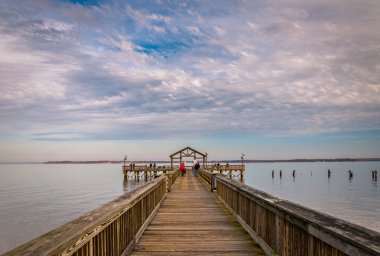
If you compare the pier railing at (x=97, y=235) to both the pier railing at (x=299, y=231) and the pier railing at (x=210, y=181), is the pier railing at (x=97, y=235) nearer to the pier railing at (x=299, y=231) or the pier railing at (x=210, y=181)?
the pier railing at (x=299, y=231)

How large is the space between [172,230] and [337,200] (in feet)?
122

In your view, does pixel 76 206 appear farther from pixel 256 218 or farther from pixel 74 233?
pixel 74 233

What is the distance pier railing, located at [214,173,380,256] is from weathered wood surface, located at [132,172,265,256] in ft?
1.28

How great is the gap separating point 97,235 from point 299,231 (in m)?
2.66

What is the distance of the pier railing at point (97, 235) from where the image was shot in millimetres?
2518

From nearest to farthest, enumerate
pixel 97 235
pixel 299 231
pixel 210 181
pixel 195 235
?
1. pixel 97 235
2. pixel 299 231
3. pixel 195 235
4. pixel 210 181

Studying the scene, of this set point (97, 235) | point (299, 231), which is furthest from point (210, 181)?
point (97, 235)

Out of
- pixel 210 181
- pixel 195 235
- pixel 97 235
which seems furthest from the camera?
pixel 210 181

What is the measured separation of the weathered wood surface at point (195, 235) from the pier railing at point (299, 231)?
15.4 inches

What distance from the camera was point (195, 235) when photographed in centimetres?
683

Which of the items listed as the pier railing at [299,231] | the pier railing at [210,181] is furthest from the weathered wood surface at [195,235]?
the pier railing at [210,181]

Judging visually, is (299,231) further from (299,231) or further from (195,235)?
(195,235)

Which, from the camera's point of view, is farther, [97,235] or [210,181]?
[210,181]

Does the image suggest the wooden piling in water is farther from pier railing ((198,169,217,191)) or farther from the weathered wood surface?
pier railing ((198,169,217,191))
